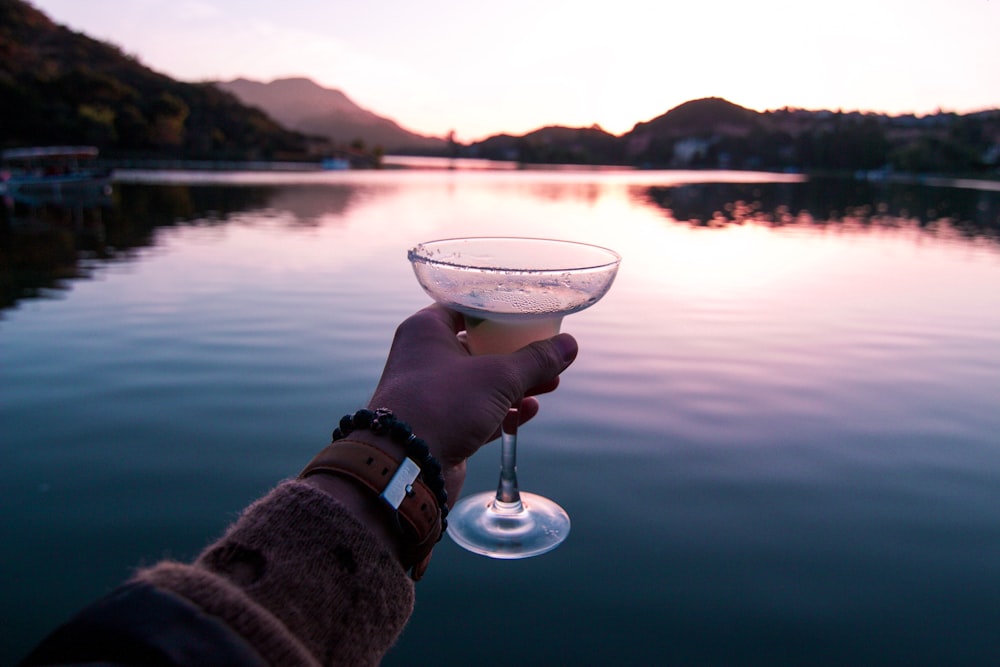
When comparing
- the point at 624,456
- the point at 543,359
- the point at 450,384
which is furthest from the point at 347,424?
the point at 624,456

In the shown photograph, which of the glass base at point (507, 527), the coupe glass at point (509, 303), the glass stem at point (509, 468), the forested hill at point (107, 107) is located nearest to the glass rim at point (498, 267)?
the coupe glass at point (509, 303)

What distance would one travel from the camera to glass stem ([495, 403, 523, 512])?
→ 2.14 meters

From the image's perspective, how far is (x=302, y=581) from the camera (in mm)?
1064

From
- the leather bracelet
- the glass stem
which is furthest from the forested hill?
the leather bracelet

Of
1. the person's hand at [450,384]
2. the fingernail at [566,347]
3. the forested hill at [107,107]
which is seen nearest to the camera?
the person's hand at [450,384]

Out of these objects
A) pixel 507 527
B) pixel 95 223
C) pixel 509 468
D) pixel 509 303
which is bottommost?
pixel 95 223

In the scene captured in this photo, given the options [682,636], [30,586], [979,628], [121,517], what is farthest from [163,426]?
[979,628]

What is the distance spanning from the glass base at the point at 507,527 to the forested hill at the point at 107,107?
3326 inches

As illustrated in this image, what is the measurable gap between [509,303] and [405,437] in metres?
0.62

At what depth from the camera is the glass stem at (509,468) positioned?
214 centimetres

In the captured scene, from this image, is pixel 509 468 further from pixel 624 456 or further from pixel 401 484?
pixel 624 456

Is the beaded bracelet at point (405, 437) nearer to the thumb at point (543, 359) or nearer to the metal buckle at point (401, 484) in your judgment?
the metal buckle at point (401, 484)

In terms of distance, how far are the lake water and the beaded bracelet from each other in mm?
788

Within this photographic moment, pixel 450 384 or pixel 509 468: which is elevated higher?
pixel 450 384
